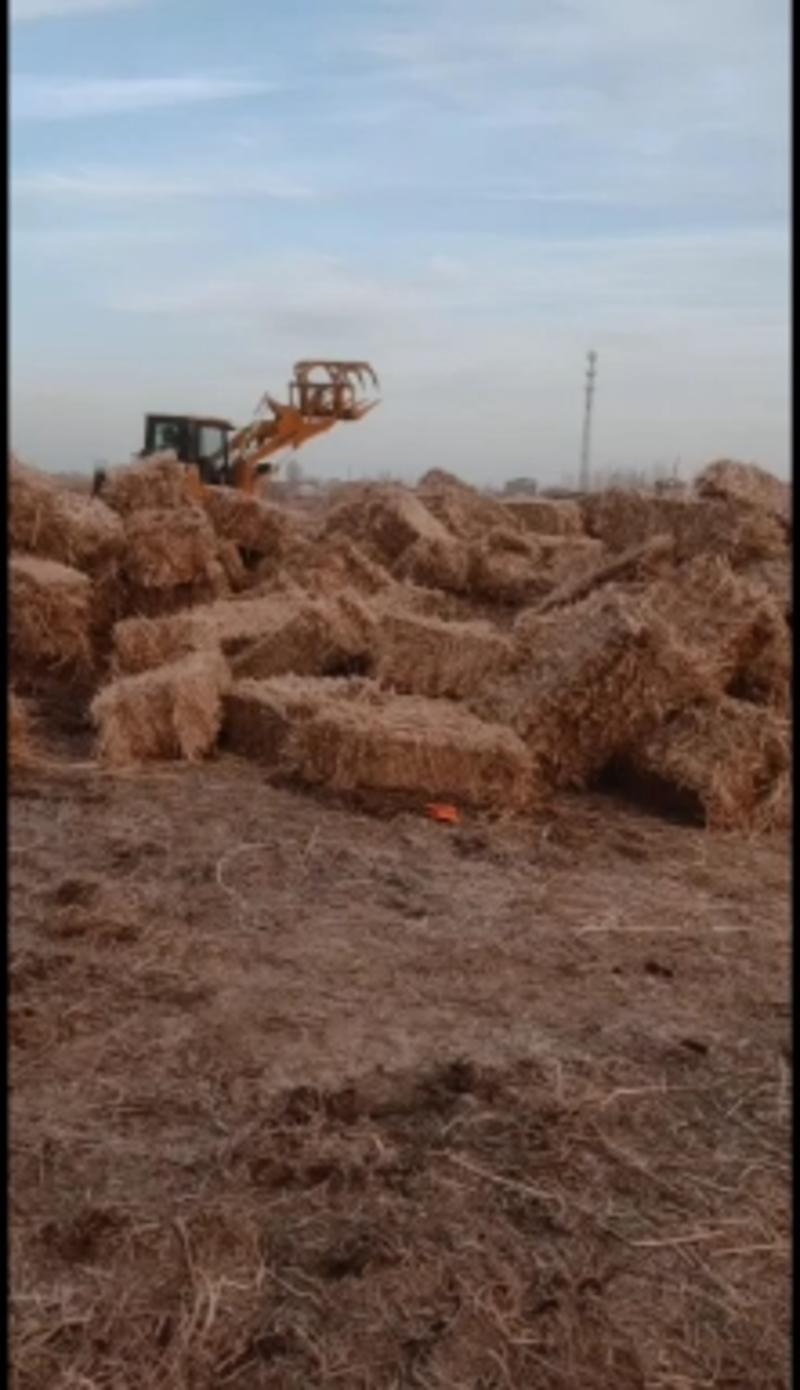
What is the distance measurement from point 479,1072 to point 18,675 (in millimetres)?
8179

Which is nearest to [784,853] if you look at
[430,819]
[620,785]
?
[620,785]

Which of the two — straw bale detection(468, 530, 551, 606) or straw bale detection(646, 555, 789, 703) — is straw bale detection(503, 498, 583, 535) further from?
straw bale detection(646, 555, 789, 703)

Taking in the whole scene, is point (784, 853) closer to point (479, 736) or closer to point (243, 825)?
point (479, 736)

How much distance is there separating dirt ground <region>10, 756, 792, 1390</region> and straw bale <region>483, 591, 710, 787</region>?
150 cm

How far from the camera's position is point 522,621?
11156 millimetres

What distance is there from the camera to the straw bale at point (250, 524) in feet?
48.5

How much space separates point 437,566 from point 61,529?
3776 mm

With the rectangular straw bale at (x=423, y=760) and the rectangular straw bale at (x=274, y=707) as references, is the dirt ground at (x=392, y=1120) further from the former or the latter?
the rectangular straw bale at (x=274, y=707)

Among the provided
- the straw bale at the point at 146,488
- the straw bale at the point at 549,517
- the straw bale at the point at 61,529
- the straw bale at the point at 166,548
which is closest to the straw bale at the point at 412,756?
the straw bale at the point at 166,548

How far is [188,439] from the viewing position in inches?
851

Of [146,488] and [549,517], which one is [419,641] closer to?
[146,488]

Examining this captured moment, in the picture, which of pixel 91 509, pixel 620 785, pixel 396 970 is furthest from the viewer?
pixel 91 509

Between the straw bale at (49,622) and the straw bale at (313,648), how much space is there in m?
1.77

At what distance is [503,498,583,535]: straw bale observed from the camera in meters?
18.6
